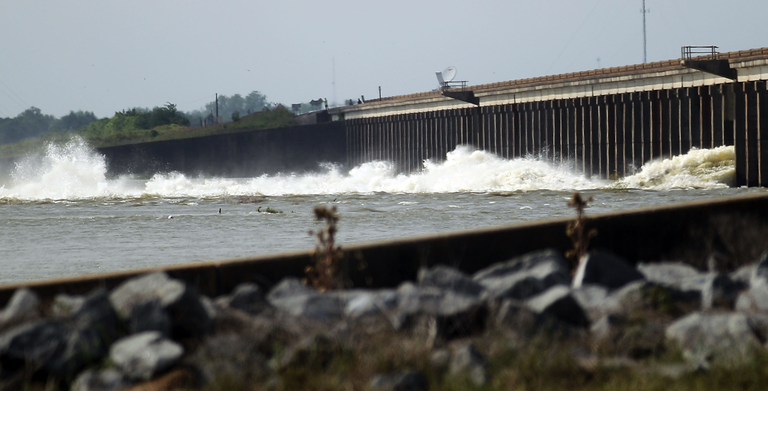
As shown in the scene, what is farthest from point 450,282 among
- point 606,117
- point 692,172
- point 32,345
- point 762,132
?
point 606,117

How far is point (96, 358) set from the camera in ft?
16.4

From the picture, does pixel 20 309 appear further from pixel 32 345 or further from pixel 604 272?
pixel 604 272

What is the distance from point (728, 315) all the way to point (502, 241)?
2.14 m

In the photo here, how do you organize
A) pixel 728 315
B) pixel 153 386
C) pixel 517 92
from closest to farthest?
pixel 153 386
pixel 728 315
pixel 517 92

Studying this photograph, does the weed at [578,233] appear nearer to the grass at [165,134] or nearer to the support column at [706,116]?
the support column at [706,116]

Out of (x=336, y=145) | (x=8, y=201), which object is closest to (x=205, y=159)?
(x=336, y=145)

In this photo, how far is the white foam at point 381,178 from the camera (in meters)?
A: 35.2

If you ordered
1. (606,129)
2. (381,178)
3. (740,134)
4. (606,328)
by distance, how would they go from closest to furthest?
1. (606,328)
2. (740,134)
3. (606,129)
4. (381,178)

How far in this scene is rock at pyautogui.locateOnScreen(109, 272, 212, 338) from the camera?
5242 mm

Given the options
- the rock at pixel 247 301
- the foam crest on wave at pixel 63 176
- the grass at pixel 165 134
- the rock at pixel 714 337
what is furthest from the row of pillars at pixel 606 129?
the rock at pixel 247 301

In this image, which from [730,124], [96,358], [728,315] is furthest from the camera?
[730,124]

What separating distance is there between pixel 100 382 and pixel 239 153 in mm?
61991

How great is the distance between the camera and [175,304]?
5.23 metres

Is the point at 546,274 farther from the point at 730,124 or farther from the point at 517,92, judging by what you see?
the point at 517,92
